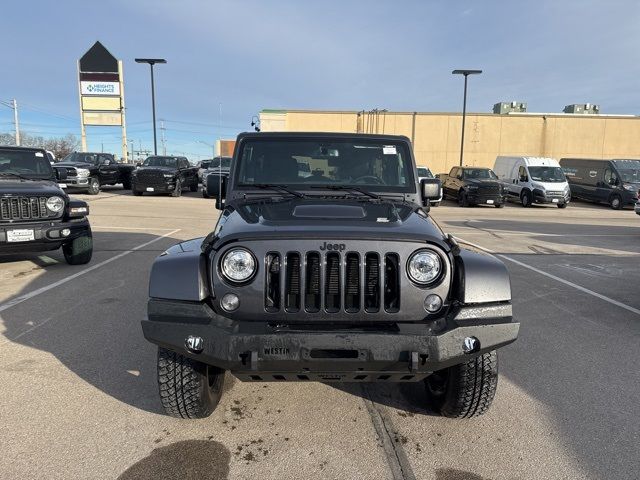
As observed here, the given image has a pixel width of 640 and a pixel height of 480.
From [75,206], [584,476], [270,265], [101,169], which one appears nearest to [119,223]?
[75,206]

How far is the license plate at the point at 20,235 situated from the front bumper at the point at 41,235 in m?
0.03

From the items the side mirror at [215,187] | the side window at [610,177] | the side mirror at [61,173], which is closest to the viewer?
the side mirror at [215,187]

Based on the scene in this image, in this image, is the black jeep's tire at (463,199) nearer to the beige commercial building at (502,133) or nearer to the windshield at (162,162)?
the beige commercial building at (502,133)

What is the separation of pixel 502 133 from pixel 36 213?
32.6 m

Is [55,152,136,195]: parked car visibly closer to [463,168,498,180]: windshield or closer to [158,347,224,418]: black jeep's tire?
[463,168,498,180]: windshield

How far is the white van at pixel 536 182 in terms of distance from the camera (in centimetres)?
2053

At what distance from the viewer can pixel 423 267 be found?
2596 mm

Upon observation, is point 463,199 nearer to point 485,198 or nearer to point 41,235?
point 485,198

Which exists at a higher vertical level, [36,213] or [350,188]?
[350,188]

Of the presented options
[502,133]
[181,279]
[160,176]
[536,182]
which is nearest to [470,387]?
[181,279]

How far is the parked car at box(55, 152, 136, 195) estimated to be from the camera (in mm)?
18781

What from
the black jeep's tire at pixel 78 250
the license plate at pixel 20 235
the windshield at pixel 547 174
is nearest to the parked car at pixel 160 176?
the black jeep's tire at pixel 78 250

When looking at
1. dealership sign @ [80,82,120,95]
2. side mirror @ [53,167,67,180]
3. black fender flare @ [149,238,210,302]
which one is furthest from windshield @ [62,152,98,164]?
black fender flare @ [149,238,210,302]

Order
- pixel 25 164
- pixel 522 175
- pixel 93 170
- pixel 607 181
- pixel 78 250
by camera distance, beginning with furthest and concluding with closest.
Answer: pixel 522 175, pixel 607 181, pixel 93 170, pixel 25 164, pixel 78 250
